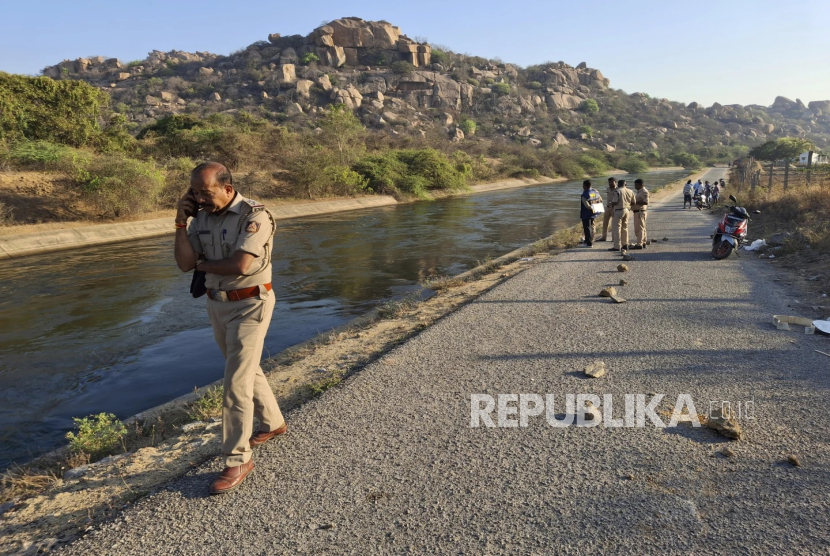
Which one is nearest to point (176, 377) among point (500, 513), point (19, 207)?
point (500, 513)

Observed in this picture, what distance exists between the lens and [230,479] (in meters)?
3.35

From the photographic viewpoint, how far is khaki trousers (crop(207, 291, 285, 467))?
3410mm

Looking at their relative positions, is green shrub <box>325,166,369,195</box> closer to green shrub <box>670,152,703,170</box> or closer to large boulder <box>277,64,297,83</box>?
large boulder <box>277,64,297,83</box>

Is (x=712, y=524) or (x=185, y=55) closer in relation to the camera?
(x=712, y=524)

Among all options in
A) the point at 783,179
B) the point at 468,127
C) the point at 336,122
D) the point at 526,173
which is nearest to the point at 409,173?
the point at 336,122

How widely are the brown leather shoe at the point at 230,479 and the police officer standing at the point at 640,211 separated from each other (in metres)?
11.2

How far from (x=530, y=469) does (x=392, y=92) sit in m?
119

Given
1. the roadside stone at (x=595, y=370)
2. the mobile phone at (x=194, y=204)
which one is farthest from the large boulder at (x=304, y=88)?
the mobile phone at (x=194, y=204)

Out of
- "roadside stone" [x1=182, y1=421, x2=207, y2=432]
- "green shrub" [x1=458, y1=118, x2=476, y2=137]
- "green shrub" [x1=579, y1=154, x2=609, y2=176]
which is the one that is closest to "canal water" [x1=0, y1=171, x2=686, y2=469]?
"roadside stone" [x1=182, y1=421, x2=207, y2=432]

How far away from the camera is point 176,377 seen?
23.4 feet

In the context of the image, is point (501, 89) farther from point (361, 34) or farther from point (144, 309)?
point (144, 309)

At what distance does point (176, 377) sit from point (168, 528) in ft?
14.8

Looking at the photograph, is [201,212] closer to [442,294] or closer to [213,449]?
[213,449]

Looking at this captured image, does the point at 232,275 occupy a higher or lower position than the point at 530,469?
higher
